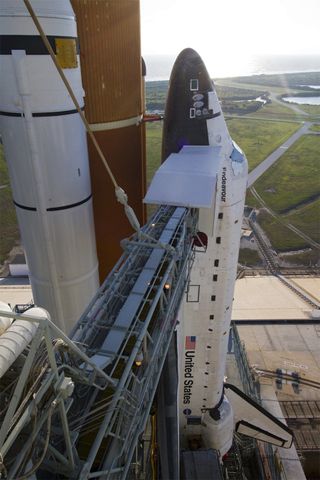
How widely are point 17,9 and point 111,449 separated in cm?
837

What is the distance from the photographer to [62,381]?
4520 millimetres

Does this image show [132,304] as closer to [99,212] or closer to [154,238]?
[154,238]

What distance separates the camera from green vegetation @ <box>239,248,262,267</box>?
131 ft

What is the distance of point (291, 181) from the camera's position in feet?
224

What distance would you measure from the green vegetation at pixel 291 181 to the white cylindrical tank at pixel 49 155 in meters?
49.0

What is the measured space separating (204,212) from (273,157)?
7824 centimetres

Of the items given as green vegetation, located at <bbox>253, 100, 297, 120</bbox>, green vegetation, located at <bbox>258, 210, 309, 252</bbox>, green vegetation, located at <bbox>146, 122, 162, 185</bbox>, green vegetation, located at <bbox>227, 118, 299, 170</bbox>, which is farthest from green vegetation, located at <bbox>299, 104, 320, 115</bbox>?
green vegetation, located at <bbox>258, 210, 309, 252</bbox>

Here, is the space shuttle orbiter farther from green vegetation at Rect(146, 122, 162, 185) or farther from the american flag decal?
green vegetation at Rect(146, 122, 162, 185)

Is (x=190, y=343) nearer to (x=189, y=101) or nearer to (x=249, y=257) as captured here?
(x=189, y=101)

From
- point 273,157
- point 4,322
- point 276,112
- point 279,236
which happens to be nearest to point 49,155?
point 4,322

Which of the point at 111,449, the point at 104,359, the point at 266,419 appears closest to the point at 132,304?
the point at 104,359

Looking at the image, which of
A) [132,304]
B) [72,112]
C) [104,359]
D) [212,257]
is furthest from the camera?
[212,257]

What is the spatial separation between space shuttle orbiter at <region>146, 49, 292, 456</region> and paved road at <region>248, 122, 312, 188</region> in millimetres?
54962

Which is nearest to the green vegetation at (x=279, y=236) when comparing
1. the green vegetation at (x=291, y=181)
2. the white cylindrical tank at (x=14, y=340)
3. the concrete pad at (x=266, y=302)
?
the green vegetation at (x=291, y=181)
